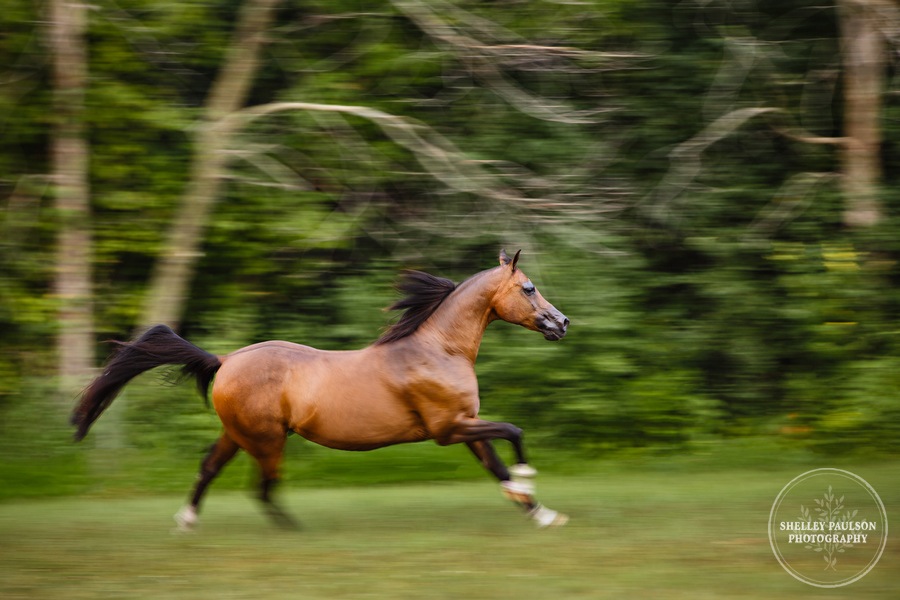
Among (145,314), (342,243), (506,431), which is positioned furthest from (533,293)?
(145,314)

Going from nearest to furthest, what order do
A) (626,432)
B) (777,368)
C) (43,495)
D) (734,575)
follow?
1. (734,575)
2. (43,495)
3. (626,432)
4. (777,368)

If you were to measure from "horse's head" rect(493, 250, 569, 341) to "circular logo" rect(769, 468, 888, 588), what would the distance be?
193 centimetres

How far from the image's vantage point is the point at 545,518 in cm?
663

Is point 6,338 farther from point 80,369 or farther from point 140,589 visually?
point 140,589

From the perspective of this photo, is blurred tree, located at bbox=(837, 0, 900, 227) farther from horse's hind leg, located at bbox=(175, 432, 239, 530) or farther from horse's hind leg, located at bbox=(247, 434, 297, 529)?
horse's hind leg, located at bbox=(175, 432, 239, 530)

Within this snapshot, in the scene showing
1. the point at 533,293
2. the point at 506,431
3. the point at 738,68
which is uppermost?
the point at 738,68

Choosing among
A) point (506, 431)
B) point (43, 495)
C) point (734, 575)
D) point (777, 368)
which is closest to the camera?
point (734, 575)

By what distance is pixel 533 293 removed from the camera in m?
6.91

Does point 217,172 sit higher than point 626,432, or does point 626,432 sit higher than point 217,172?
point 217,172

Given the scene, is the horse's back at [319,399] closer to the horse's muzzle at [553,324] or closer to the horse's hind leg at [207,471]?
the horse's hind leg at [207,471]

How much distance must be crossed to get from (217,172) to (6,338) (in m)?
3.12

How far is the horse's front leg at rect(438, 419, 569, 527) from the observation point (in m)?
6.55

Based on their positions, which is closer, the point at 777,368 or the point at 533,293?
the point at 533,293

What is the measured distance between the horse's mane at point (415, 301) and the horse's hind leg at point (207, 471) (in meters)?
1.27
